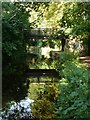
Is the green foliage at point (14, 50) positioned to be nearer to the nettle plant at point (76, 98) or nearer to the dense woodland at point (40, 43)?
the dense woodland at point (40, 43)

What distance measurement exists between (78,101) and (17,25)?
7.31 feet

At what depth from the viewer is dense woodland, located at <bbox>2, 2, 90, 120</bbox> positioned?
3032mm

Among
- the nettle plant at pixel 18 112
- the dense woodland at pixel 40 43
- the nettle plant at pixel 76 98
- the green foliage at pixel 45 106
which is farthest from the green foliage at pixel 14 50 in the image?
the nettle plant at pixel 76 98

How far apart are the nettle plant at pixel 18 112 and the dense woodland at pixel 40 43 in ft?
→ 0.20

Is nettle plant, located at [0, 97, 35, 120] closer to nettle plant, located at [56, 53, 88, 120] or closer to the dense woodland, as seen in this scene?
the dense woodland

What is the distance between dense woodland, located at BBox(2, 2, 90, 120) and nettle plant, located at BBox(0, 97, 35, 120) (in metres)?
0.06

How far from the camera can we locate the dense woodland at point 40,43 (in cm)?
303

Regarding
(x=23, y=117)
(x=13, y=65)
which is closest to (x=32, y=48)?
(x=13, y=65)

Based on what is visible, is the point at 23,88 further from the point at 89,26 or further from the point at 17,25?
the point at 89,26

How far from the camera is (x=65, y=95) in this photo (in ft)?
5.75

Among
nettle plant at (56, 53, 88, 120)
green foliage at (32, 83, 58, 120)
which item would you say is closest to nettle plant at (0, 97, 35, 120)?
green foliage at (32, 83, 58, 120)

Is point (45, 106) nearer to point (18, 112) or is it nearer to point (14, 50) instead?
point (18, 112)

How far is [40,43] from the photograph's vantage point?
183 inches

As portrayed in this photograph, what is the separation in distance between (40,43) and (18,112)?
2.25 m
